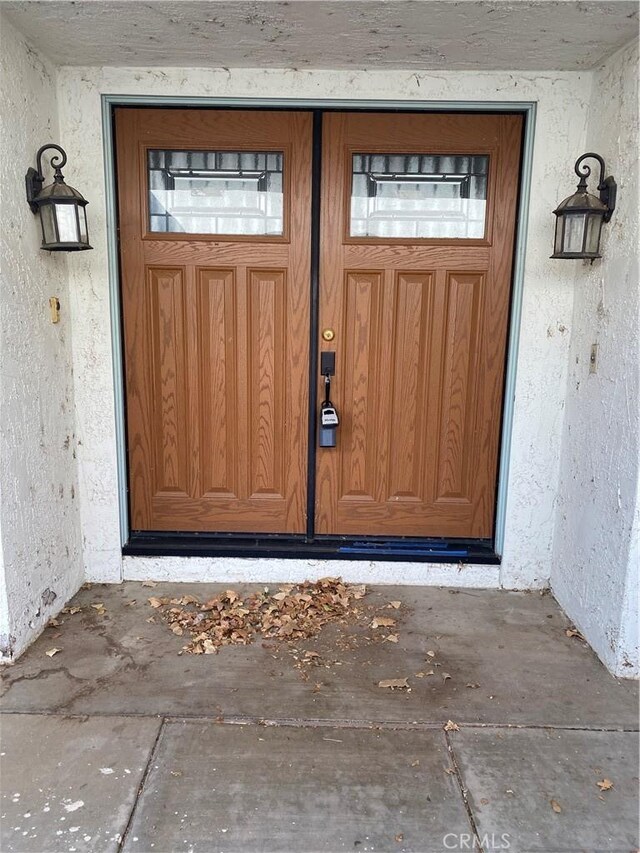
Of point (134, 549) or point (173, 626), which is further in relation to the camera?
point (134, 549)

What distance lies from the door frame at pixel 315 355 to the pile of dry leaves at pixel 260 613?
0.65ft

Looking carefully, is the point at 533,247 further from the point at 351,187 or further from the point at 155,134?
the point at 155,134

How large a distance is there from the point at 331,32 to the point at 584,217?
4.40ft

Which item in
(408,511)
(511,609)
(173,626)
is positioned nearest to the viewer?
(173,626)

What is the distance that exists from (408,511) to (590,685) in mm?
1223

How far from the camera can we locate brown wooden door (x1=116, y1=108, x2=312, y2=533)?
3.09 metres

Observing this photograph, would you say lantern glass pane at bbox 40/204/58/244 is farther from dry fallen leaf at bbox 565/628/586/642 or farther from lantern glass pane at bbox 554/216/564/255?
dry fallen leaf at bbox 565/628/586/642

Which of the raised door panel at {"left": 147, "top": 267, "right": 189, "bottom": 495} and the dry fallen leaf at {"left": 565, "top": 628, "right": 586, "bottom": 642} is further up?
the raised door panel at {"left": 147, "top": 267, "right": 189, "bottom": 495}

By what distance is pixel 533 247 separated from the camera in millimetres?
3062

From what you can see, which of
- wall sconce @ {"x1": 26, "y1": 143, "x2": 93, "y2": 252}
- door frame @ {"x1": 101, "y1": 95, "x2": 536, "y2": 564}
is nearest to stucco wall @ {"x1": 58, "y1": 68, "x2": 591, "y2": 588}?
door frame @ {"x1": 101, "y1": 95, "x2": 536, "y2": 564}

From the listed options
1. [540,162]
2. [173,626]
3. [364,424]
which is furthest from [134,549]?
[540,162]

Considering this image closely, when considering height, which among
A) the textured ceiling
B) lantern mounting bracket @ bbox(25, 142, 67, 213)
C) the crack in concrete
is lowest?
the crack in concrete

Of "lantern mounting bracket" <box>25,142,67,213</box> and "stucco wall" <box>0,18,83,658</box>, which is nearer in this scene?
"stucco wall" <box>0,18,83,658</box>

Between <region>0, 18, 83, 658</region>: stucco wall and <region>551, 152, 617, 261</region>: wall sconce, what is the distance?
239cm
